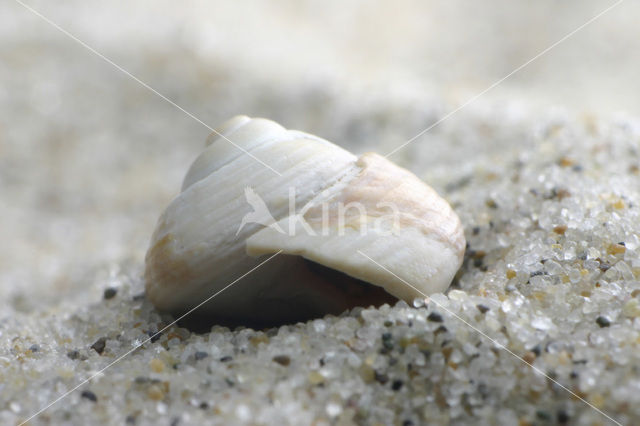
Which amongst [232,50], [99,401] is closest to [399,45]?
[232,50]

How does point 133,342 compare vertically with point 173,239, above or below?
below

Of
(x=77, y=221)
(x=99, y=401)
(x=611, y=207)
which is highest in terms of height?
(x=611, y=207)

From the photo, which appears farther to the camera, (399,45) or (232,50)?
(399,45)

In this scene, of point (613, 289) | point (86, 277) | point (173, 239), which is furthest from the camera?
point (86, 277)

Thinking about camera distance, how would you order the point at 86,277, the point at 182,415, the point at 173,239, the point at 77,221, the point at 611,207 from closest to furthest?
the point at 182,415, the point at 173,239, the point at 611,207, the point at 86,277, the point at 77,221

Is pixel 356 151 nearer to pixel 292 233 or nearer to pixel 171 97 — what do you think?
pixel 171 97

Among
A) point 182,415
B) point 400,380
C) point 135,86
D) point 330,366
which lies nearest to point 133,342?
point 182,415

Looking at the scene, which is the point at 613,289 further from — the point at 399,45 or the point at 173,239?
the point at 399,45
